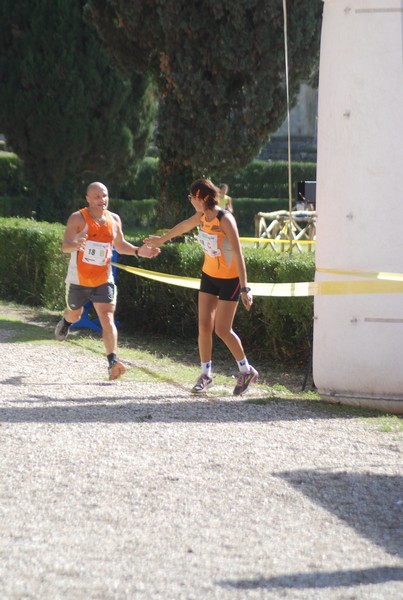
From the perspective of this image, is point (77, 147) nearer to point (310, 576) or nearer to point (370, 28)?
point (370, 28)

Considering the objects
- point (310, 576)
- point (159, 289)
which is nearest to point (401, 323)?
point (310, 576)

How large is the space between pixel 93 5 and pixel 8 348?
25.8 ft

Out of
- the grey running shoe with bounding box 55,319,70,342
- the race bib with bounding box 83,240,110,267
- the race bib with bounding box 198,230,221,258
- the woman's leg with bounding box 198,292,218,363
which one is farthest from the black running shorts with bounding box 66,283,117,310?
the race bib with bounding box 198,230,221,258

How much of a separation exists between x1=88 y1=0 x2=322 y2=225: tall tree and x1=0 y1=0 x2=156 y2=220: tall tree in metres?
13.2

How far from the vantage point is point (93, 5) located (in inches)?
700

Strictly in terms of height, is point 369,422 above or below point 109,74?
below

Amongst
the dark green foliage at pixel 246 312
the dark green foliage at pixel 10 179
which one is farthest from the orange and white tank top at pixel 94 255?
the dark green foliage at pixel 10 179

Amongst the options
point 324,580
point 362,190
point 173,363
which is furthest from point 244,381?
point 324,580

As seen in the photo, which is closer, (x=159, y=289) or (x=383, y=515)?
(x=383, y=515)

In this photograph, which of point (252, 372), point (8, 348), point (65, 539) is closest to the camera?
point (65, 539)

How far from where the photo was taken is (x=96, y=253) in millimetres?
9742

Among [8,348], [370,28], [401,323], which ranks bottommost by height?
[8,348]

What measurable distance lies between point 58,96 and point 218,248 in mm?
23586

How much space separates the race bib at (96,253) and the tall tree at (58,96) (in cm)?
2185
